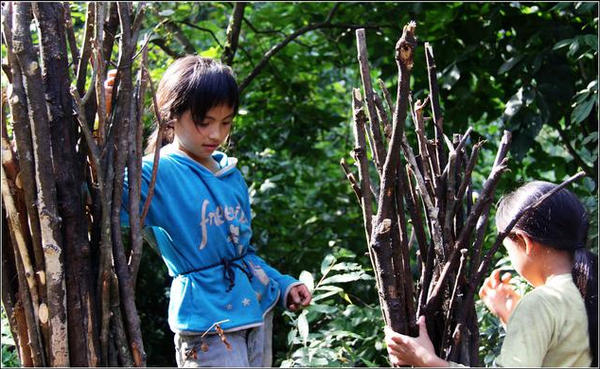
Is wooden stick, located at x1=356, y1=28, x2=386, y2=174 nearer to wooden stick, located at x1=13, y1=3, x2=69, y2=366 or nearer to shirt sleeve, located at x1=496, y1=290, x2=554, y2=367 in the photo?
shirt sleeve, located at x1=496, y1=290, x2=554, y2=367

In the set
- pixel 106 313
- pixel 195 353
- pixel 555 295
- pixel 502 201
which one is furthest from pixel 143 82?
pixel 555 295

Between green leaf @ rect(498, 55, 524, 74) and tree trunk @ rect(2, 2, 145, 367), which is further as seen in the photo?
green leaf @ rect(498, 55, 524, 74)

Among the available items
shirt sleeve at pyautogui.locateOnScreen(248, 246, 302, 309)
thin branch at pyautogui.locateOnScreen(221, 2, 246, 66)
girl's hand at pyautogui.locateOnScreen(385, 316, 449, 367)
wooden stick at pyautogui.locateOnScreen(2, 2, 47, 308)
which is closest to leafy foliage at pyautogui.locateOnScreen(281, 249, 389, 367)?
shirt sleeve at pyautogui.locateOnScreen(248, 246, 302, 309)

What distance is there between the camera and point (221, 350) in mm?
2059

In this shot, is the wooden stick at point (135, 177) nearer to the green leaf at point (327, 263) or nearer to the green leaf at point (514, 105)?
the green leaf at point (327, 263)

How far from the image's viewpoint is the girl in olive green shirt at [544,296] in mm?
1761

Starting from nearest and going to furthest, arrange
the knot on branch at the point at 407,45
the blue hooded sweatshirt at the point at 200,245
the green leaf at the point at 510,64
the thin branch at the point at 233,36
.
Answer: the knot on branch at the point at 407,45 → the blue hooded sweatshirt at the point at 200,245 → the green leaf at the point at 510,64 → the thin branch at the point at 233,36

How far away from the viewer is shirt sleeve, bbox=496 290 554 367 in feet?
5.69

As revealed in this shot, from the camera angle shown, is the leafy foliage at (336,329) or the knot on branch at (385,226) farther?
the leafy foliage at (336,329)

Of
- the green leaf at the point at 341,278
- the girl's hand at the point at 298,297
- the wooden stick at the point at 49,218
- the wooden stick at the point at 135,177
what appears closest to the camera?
the wooden stick at the point at 49,218

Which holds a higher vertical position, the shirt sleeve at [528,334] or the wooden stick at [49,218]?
the wooden stick at [49,218]

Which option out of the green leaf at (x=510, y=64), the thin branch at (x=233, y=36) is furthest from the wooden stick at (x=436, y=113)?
the thin branch at (x=233, y=36)

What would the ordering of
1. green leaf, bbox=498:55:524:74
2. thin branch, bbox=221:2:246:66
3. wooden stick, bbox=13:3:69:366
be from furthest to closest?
thin branch, bbox=221:2:246:66 → green leaf, bbox=498:55:524:74 → wooden stick, bbox=13:3:69:366

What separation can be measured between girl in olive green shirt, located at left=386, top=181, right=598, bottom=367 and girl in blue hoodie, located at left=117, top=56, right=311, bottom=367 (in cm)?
47
